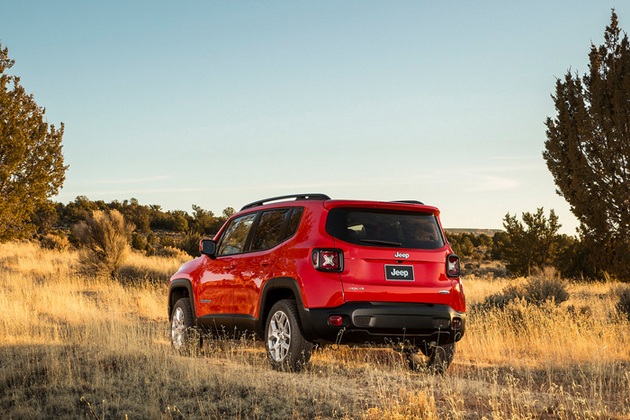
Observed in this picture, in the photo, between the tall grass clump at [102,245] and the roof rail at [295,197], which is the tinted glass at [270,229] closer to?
the roof rail at [295,197]

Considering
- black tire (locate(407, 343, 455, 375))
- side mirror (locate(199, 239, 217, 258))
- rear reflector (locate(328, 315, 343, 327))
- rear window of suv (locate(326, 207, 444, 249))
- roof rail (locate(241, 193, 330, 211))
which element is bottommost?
black tire (locate(407, 343, 455, 375))

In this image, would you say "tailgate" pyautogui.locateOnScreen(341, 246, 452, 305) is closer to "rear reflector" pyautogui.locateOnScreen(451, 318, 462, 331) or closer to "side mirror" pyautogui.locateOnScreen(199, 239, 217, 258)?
"rear reflector" pyautogui.locateOnScreen(451, 318, 462, 331)

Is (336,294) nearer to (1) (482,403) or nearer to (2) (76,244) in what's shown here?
(1) (482,403)

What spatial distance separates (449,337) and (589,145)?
15.6 meters

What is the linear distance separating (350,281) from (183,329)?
3784 mm

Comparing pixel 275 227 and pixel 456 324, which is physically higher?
pixel 275 227

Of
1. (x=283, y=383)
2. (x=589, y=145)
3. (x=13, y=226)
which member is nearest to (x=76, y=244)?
(x=13, y=226)

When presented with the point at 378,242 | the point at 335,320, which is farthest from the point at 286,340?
the point at 378,242

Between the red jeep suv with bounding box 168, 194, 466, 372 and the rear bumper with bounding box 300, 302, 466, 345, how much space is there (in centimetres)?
1

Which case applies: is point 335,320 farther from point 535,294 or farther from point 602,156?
point 602,156

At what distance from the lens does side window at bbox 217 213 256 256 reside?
32.3 ft

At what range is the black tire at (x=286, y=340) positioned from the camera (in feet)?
27.0

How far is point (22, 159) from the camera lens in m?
23.6

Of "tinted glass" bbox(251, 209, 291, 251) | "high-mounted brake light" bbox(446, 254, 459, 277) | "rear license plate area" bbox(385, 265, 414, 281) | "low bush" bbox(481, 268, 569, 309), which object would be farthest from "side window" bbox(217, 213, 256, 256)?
"low bush" bbox(481, 268, 569, 309)
